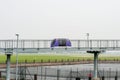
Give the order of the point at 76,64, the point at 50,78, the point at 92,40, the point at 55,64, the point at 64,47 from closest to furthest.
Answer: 1. the point at 64,47
2. the point at 92,40
3. the point at 50,78
4. the point at 55,64
5. the point at 76,64

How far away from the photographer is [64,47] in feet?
150

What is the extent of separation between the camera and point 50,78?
5378 centimetres

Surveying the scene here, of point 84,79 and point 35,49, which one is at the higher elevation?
point 35,49

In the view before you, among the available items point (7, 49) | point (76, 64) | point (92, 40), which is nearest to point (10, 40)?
point (7, 49)

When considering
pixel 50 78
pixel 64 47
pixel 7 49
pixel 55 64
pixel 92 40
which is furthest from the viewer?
pixel 55 64

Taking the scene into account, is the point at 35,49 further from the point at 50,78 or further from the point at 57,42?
the point at 50,78

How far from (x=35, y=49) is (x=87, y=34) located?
10.7 metres

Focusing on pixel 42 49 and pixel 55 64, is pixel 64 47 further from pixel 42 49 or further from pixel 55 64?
pixel 55 64

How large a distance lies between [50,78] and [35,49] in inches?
455

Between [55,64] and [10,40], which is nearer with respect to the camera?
[10,40]

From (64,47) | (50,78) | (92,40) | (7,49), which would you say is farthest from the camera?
(50,78)

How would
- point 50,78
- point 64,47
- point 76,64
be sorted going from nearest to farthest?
1. point 64,47
2. point 50,78
3. point 76,64

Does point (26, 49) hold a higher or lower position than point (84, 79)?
higher

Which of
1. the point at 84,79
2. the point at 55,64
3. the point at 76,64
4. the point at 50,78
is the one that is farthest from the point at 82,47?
the point at 76,64
